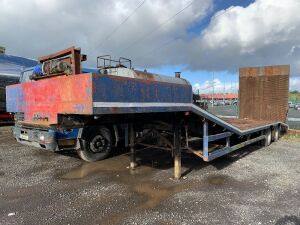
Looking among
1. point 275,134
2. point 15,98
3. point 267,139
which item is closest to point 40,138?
point 15,98

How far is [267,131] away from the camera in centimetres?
864

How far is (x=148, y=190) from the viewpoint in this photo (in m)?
4.64

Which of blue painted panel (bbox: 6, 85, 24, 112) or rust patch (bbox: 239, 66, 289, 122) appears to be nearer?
blue painted panel (bbox: 6, 85, 24, 112)

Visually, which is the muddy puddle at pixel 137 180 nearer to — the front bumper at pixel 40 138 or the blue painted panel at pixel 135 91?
the front bumper at pixel 40 138

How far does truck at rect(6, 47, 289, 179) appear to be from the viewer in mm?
3389

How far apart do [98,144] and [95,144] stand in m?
0.09

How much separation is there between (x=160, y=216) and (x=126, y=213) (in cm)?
47

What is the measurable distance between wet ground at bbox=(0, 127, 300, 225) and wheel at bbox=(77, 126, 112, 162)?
20 cm

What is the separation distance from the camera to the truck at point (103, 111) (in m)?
3.39

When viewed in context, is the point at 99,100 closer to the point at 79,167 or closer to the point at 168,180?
the point at 168,180

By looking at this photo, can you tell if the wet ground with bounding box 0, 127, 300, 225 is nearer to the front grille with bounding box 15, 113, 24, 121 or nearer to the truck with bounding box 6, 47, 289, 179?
the truck with bounding box 6, 47, 289, 179

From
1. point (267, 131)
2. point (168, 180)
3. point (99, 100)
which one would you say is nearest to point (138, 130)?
point (168, 180)

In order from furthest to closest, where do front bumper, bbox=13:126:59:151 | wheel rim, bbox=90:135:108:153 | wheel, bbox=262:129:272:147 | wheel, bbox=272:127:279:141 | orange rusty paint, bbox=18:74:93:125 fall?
wheel, bbox=272:127:279:141, wheel, bbox=262:129:272:147, wheel rim, bbox=90:135:108:153, front bumper, bbox=13:126:59:151, orange rusty paint, bbox=18:74:93:125

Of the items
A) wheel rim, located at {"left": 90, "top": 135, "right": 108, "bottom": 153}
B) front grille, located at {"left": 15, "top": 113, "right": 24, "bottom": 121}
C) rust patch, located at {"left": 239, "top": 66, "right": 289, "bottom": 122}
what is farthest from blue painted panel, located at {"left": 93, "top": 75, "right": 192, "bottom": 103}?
rust patch, located at {"left": 239, "top": 66, "right": 289, "bottom": 122}
